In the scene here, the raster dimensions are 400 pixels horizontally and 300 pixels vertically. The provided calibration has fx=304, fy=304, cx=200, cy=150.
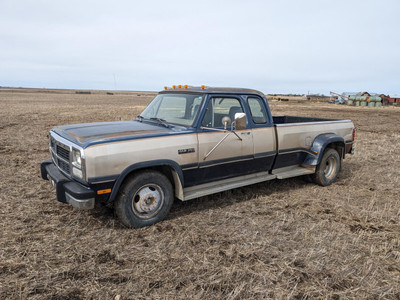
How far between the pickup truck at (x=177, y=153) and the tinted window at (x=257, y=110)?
0.8 inches

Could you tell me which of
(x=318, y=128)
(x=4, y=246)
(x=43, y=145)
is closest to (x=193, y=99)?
(x=318, y=128)

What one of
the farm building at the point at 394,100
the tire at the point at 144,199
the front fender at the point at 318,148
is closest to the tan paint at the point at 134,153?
the tire at the point at 144,199

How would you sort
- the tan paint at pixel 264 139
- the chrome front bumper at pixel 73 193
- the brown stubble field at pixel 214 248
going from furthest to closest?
the tan paint at pixel 264 139 → the chrome front bumper at pixel 73 193 → the brown stubble field at pixel 214 248

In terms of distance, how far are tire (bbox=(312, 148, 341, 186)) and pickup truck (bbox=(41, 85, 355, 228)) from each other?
1.1 inches

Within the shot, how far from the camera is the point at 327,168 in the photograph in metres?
6.64

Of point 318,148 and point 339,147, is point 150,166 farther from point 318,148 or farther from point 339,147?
point 339,147

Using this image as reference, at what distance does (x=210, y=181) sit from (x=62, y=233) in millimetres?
2250

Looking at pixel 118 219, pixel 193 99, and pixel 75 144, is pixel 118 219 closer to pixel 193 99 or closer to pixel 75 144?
pixel 75 144

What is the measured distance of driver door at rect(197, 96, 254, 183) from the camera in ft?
15.3

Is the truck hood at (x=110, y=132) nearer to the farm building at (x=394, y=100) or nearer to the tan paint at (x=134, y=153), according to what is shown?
the tan paint at (x=134, y=153)

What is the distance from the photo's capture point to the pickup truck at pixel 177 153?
152 inches

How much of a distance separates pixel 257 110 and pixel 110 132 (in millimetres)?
2635

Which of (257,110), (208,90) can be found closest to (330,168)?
(257,110)

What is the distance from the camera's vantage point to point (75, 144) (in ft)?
12.8
